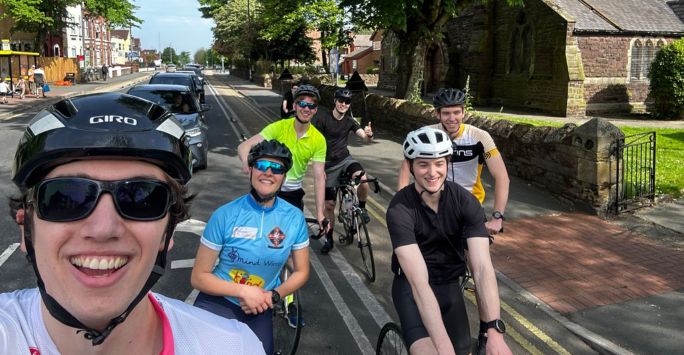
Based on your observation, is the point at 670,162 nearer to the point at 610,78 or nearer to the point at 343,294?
the point at 343,294

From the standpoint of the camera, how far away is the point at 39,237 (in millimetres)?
1381

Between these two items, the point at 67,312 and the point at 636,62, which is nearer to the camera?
the point at 67,312

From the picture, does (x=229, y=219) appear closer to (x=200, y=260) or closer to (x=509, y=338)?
(x=200, y=260)

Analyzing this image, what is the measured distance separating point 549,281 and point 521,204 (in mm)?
3528

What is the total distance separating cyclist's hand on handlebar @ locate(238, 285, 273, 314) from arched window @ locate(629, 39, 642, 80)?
1083 inches

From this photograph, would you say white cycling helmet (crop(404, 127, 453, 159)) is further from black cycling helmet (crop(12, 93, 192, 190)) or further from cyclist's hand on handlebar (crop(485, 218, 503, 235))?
black cycling helmet (crop(12, 93, 192, 190))

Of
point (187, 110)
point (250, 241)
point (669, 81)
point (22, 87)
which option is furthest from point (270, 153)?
point (22, 87)

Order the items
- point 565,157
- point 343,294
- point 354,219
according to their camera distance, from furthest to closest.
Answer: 1. point 565,157
2. point 354,219
3. point 343,294

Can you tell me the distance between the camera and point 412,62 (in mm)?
19594

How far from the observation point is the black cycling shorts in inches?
131

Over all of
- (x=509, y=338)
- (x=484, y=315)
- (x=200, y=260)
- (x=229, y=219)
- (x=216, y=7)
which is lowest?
(x=509, y=338)

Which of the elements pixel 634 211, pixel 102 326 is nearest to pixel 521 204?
pixel 634 211

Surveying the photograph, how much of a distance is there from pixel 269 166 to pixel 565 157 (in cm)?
746

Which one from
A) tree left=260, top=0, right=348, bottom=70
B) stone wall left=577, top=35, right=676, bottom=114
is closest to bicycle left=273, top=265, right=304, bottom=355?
stone wall left=577, top=35, right=676, bottom=114
